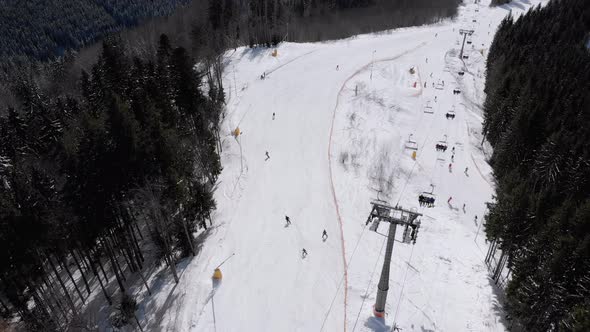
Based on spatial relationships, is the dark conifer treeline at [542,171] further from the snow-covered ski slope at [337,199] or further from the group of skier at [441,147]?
the group of skier at [441,147]

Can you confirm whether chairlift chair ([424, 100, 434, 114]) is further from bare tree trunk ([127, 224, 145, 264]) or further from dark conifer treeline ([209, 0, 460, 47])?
bare tree trunk ([127, 224, 145, 264])

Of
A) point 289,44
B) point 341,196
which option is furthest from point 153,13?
point 341,196

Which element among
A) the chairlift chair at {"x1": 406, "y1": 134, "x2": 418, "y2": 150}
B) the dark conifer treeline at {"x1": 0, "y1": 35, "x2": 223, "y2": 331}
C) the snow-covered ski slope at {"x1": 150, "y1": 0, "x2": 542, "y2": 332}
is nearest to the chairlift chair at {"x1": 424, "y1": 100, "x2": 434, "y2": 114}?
the snow-covered ski slope at {"x1": 150, "y1": 0, "x2": 542, "y2": 332}

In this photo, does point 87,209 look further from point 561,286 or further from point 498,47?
point 498,47

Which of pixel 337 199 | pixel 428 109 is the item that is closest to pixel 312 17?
pixel 428 109

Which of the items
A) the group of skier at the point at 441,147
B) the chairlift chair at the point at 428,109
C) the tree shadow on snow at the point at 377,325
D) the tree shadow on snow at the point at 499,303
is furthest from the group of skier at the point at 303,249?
the chairlift chair at the point at 428,109
